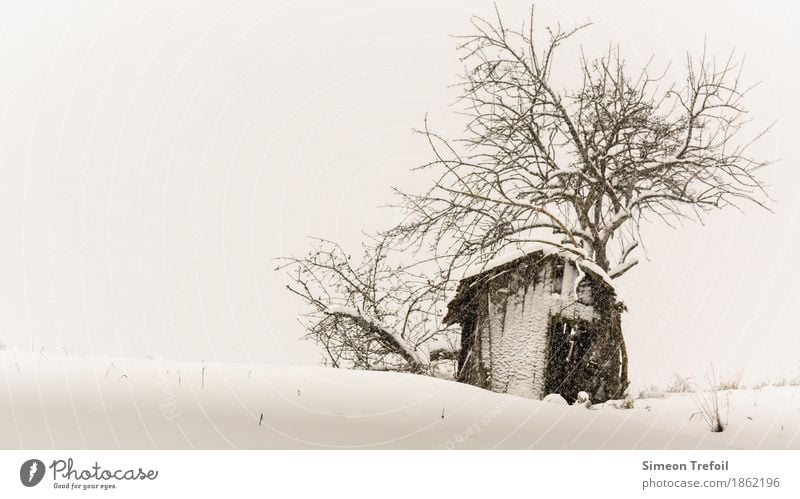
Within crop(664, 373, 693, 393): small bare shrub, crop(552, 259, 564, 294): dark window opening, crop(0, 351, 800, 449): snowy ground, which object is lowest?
crop(0, 351, 800, 449): snowy ground

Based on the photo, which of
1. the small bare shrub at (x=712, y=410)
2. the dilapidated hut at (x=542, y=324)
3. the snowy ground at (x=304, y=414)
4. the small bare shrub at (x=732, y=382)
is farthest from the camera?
the small bare shrub at (x=732, y=382)

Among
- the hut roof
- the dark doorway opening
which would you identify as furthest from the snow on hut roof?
the dark doorway opening

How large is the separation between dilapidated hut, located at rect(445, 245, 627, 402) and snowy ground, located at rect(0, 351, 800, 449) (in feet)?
1.42

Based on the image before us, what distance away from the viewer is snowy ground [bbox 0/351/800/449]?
5.00 meters

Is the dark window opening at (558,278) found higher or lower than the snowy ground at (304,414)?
higher

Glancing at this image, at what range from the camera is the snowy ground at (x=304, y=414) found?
16.4 feet

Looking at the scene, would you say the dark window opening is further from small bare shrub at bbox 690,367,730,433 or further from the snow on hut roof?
small bare shrub at bbox 690,367,730,433

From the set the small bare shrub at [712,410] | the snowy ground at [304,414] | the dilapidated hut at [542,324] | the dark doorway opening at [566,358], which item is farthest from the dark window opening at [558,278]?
the small bare shrub at [712,410]

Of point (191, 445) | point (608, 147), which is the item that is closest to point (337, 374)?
point (191, 445)

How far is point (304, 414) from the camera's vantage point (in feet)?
17.1

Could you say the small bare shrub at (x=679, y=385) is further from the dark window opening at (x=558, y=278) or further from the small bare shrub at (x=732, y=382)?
the dark window opening at (x=558, y=278)

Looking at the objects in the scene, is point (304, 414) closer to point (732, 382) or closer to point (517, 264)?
point (517, 264)

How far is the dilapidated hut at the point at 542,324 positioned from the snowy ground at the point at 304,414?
1.42 feet
